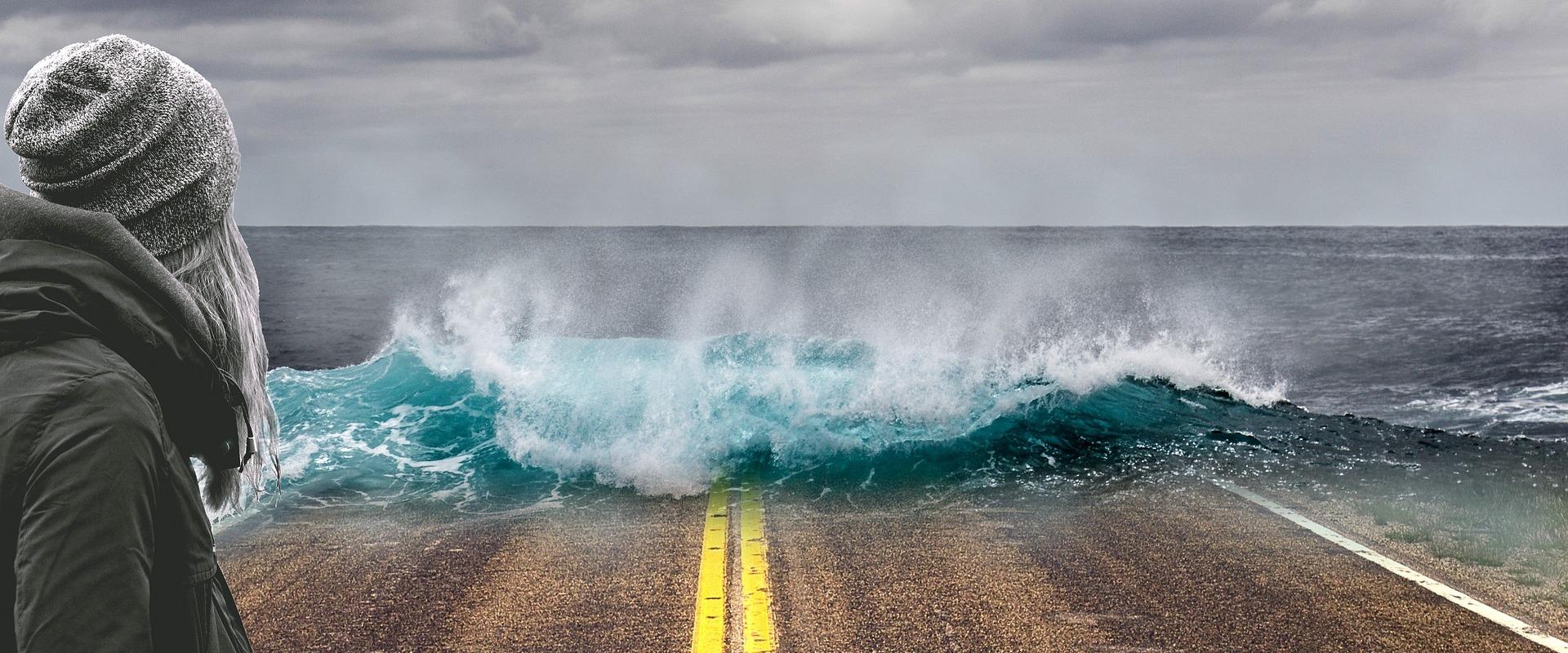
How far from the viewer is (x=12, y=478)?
1.24m

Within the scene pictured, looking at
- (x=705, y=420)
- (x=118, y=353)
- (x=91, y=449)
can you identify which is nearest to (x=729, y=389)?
(x=705, y=420)

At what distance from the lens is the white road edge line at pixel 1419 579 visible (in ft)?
15.6

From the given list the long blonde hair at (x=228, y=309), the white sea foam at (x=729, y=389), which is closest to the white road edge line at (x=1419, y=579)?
the white sea foam at (x=729, y=389)

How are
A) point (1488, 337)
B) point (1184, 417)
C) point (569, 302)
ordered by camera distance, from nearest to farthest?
1. point (1184, 417)
2. point (1488, 337)
3. point (569, 302)

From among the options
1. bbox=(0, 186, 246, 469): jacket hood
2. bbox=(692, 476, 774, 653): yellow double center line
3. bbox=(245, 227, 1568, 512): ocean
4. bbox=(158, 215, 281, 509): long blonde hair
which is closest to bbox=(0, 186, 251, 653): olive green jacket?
bbox=(0, 186, 246, 469): jacket hood

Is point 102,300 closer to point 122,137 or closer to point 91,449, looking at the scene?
A: point 91,449

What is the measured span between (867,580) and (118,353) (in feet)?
15.0

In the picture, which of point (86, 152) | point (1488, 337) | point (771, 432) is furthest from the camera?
point (1488, 337)

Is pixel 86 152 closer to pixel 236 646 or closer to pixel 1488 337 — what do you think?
pixel 236 646

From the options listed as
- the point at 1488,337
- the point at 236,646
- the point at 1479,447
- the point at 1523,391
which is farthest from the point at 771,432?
the point at 1488,337

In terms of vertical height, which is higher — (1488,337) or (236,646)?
(236,646)

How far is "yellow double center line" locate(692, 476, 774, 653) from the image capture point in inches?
183

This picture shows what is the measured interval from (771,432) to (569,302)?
110 feet

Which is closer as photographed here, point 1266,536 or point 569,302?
point 1266,536
